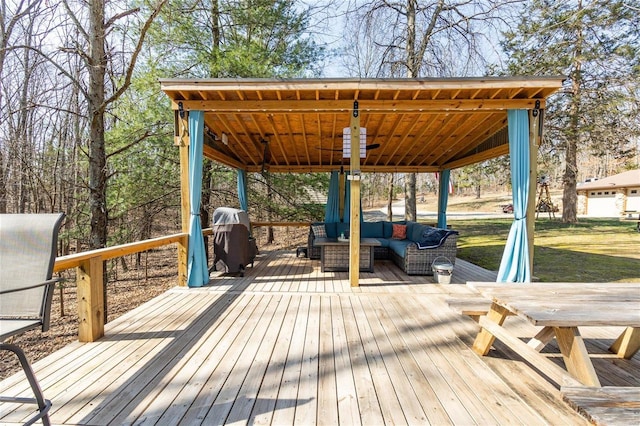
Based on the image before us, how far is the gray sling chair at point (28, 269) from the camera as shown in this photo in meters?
1.55

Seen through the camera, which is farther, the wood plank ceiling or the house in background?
the house in background

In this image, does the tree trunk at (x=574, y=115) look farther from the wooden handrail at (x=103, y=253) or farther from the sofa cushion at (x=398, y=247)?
the wooden handrail at (x=103, y=253)

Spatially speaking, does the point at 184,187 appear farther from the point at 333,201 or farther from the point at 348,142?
the point at 333,201

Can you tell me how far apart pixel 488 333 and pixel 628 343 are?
117cm

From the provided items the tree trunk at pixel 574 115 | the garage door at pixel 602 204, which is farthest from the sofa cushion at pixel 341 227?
the garage door at pixel 602 204

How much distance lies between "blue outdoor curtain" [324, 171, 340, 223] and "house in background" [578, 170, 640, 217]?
20.7 m

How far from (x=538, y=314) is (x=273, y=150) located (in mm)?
6152

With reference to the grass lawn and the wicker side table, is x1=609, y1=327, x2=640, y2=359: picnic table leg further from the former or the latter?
the wicker side table

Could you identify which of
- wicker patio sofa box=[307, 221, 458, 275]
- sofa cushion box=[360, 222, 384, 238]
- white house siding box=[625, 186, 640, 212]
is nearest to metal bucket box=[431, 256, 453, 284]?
wicker patio sofa box=[307, 221, 458, 275]

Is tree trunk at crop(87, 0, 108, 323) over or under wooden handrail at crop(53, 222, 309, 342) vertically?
over

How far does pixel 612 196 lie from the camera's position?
19188 mm

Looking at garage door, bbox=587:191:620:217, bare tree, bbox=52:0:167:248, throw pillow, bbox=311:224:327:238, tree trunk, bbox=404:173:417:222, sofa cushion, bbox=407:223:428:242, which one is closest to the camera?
bare tree, bbox=52:0:167:248

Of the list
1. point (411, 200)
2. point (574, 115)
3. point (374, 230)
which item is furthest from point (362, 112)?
point (574, 115)

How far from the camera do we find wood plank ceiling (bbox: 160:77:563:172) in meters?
3.79
